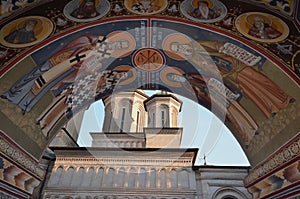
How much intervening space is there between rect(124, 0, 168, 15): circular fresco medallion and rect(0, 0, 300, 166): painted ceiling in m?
0.02

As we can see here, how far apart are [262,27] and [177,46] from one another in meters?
1.97

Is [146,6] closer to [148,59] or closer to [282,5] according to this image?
[148,59]

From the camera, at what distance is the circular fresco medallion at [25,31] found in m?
4.32

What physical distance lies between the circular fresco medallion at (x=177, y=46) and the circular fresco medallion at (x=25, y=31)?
2.67 m

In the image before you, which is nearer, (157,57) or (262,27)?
(262,27)

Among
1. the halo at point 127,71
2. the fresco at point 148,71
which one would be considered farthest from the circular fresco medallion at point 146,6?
the halo at point 127,71

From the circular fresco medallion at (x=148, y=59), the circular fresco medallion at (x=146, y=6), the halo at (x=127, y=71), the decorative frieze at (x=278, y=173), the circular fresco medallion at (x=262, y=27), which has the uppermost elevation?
the halo at (x=127, y=71)

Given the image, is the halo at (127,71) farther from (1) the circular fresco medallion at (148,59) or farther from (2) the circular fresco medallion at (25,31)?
(2) the circular fresco medallion at (25,31)

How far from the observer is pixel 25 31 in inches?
179

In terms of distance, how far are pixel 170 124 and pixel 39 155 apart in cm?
1416

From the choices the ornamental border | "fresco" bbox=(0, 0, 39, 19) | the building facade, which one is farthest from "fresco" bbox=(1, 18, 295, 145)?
the building facade

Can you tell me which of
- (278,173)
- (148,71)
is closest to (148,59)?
(148,71)

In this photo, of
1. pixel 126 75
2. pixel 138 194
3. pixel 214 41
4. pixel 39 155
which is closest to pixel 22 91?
pixel 39 155

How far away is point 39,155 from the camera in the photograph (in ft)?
20.7
